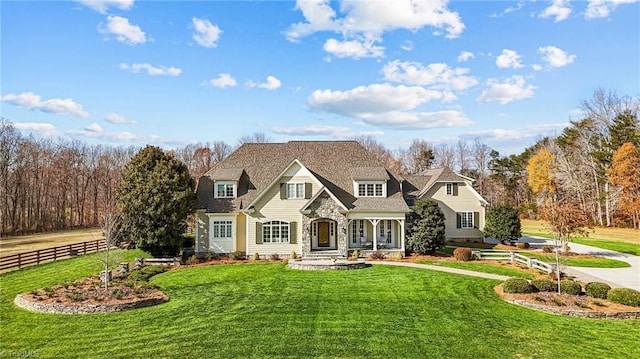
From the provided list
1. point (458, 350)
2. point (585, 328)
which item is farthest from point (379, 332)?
point (585, 328)

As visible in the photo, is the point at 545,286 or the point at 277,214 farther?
the point at 277,214

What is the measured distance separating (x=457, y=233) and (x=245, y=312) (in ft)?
76.9

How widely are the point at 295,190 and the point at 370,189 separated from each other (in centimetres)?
557

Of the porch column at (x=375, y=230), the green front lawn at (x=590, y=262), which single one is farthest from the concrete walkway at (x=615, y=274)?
the porch column at (x=375, y=230)

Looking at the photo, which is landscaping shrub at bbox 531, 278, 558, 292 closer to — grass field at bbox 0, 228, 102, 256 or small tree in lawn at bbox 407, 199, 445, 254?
small tree in lawn at bbox 407, 199, 445, 254

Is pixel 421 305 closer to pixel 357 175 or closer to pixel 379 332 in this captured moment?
pixel 379 332

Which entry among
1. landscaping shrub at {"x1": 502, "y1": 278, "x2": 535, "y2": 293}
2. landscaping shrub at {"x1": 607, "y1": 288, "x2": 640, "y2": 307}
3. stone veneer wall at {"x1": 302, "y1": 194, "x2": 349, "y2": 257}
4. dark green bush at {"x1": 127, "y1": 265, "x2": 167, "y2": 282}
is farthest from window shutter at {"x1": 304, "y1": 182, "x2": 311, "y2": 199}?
landscaping shrub at {"x1": 607, "y1": 288, "x2": 640, "y2": 307}

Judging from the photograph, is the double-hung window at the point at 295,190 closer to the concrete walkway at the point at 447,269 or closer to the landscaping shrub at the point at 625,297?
the concrete walkway at the point at 447,269

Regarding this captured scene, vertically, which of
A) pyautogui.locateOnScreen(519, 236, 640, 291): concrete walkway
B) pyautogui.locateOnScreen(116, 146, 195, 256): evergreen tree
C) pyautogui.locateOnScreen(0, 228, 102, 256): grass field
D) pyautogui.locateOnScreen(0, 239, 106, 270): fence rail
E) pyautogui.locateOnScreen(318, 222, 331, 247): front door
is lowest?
pyautogui.locateOnScreen(519, 236, 640, 291): concrete walkway

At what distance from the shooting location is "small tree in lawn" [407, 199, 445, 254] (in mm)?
26812

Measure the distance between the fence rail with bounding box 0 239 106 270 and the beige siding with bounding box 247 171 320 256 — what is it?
11.6 metres

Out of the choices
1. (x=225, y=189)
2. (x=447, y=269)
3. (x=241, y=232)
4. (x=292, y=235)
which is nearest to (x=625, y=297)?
(x=447, y=269)

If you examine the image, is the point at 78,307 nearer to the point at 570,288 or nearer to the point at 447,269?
the point at 447,269

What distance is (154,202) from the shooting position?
80.3ft
